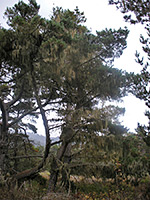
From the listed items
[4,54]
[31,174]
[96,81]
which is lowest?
[31,174]

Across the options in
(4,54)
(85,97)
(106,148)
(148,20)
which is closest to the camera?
(148,20)

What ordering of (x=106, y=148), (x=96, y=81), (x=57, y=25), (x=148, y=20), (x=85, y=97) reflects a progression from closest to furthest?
(x=57, y=25), (x=148, y=20), (x=106, y=148), (x=96, y=81), (x=85, y=97)

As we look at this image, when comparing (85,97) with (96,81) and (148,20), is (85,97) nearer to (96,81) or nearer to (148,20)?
(96,81)

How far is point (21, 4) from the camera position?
7.26 meters

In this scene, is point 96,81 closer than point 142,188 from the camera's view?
Yes

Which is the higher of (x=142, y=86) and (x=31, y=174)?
(x=142, y=86)

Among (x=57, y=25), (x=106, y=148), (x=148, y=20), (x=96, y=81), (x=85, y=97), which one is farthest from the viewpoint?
(x=85, y=97)

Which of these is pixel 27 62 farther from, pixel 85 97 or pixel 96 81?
pixel 85 97

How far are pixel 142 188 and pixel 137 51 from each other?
25.7 ft

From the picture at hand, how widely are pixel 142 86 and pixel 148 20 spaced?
89.6 inches

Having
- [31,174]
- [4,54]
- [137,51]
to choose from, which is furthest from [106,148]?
[4,54]

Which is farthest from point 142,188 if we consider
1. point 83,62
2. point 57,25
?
point 57,25

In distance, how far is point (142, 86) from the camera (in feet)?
20.1

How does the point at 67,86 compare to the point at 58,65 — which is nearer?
the point at 58,65
